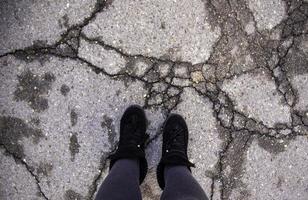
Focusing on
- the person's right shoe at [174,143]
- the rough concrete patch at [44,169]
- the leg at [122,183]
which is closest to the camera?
the leg at [122,183]

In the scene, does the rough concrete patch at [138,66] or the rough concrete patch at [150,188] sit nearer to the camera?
the rough concrete patch at [138,66]

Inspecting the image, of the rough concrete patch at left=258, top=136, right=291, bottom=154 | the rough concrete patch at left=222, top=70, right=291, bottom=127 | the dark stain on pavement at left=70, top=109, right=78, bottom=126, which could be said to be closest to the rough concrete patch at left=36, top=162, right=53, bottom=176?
the dark stain on pavement at left=70, top=109, right=78, bottom=126

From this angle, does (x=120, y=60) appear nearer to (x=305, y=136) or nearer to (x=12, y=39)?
(x=12, y=39)

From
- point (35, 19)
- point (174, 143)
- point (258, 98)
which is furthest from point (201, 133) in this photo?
point (35, 19)

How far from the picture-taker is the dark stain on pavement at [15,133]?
287 centimetres

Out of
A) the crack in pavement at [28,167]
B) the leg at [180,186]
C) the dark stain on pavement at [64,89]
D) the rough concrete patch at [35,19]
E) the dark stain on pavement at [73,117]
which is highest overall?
the rough concrete patch at [35,19]

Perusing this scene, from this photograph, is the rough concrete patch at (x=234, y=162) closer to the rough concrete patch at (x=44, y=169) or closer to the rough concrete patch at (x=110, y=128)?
the rough concrete patch at (x=110, y=128)

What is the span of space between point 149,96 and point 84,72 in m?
0.49

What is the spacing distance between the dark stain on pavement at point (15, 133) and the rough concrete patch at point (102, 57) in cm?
64

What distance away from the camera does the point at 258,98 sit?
2.89 m

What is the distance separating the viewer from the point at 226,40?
2.83 metres

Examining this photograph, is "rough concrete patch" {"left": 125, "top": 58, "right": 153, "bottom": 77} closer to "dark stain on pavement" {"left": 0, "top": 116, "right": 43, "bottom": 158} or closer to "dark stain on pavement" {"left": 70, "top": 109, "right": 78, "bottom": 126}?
"dark stain on pavement" {"left": 70, "top": 109, "right": 78, "bottom": 126}

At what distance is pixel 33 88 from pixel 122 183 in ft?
3.26

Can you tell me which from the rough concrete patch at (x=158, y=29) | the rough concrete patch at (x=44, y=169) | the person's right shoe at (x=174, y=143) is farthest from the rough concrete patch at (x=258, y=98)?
the rough concrete patch at (x=44, y=169)
